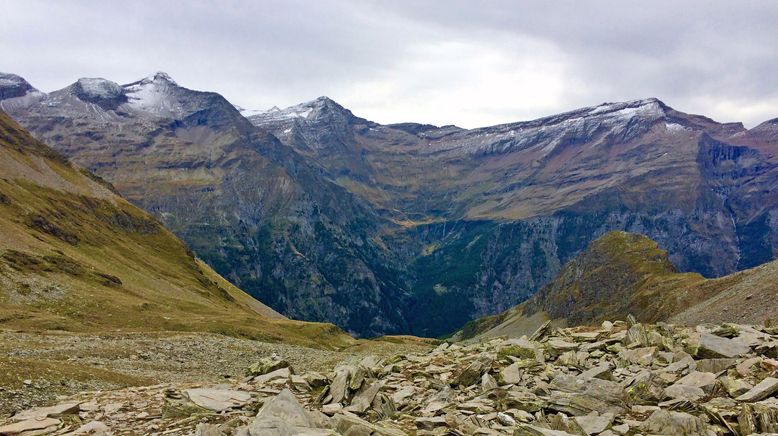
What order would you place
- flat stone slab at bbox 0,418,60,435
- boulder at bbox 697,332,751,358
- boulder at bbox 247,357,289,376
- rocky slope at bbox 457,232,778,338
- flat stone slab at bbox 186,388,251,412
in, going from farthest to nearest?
rocky slope at bbox 457,232,778,338
boulder at bbox 247,357,289,376
boulder at bbox 697,332,751,358
flat stone slab at bbox 186,388,251,412
flat stone slab at bbox 0,418,60,435

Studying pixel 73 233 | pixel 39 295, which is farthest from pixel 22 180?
pixel 39 295

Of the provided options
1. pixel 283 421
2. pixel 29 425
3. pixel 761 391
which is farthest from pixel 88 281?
pixel 761 391

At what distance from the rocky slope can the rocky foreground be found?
3113 cm

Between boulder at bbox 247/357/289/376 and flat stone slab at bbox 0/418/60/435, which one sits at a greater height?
flat stone slab at bbox 0/418/60/435

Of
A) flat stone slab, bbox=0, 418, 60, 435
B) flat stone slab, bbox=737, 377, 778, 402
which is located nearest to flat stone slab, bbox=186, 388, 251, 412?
flat stone slab, bbox=0, 418, 60, 435

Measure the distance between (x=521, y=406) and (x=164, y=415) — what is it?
53.0 ft

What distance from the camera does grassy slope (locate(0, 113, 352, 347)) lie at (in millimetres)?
96438

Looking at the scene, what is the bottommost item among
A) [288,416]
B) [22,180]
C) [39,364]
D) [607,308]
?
[607,308]

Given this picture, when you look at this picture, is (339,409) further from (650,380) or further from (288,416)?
(650,380)

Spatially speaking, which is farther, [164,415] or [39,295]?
[39,295]

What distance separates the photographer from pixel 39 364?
3941 centimetres

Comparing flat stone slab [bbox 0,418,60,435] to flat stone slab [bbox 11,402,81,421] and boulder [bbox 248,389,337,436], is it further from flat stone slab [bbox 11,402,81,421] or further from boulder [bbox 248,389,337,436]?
boulder [bbox 248,389,337,436]

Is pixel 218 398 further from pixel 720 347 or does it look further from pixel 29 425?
pixel 720 347

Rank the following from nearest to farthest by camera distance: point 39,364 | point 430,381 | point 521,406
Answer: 1. point 521,406
2. point 430,381
3. point 39,364
